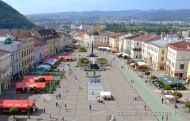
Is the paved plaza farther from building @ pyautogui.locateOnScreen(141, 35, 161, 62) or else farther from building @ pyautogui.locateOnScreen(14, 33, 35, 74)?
building @ pyautogui.locateOnScreen(141, 35, 161, 62)

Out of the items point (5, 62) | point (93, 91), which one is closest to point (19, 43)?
point (5, 62)

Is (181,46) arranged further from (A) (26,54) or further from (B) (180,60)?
(A) (26,54)

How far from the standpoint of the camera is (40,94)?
5984cm

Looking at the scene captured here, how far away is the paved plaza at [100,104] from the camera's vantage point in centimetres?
4712

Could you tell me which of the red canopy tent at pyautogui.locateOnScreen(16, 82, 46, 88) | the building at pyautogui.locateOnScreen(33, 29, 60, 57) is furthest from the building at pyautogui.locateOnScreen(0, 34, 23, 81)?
the building at pyautogui.locateOnScreen(33, 29, 60, 57)

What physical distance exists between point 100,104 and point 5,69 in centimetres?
2162

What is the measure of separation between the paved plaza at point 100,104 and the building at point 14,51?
10732 millimetres

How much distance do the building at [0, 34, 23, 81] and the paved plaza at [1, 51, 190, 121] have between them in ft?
35.2

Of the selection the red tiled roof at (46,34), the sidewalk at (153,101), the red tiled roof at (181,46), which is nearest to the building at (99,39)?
the red tiled roof at (46,34)

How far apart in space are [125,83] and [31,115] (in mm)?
30785

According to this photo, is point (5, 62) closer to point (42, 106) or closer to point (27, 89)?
point (27, 89)

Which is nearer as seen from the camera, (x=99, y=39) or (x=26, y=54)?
(x=26, y=54)

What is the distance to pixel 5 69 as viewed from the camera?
6284 centimetres

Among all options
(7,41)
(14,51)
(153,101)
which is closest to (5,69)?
(7,41)
